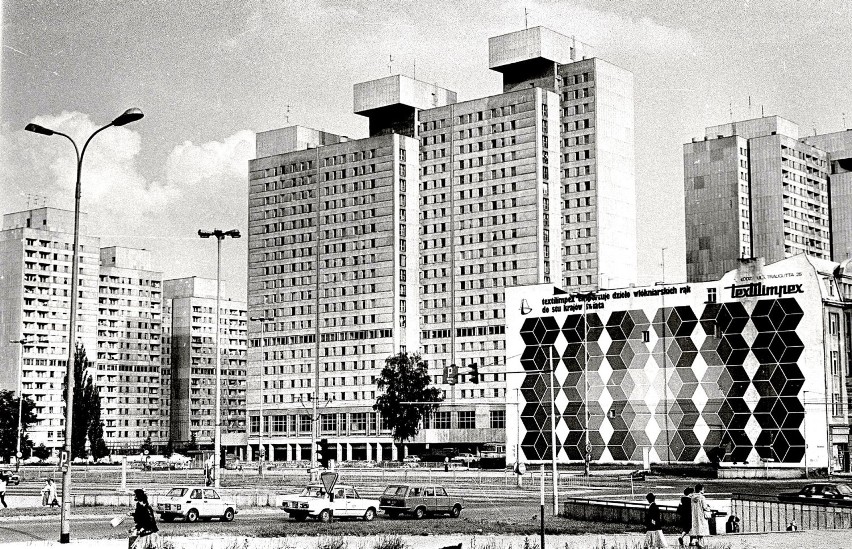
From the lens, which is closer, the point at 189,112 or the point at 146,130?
the point at 189,112

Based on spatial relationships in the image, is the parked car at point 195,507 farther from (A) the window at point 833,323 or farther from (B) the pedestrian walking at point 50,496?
(A) the window at point 833,323

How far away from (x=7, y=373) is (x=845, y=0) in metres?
167

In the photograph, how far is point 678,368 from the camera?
118 meters

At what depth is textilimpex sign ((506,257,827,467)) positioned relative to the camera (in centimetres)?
10962

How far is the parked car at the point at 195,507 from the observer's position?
45.9 m

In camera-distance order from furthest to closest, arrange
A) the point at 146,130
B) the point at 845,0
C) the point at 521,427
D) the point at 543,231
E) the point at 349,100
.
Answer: the point at 349,100
the point at 543,231
the point at 521,427
the point at 146,130
the point at 845,0

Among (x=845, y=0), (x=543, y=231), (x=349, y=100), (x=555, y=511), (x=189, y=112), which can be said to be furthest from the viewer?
(x=349, y=100)

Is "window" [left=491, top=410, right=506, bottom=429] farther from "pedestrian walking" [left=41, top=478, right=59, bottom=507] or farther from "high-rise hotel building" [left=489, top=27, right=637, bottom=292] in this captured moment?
"pedestrian walking" [left=41, top=478, right=59, bottom=507]

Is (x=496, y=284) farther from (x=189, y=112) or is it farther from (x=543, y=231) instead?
(x=189, y=112)

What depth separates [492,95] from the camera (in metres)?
183

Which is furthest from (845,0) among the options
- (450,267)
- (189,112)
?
(450,267)

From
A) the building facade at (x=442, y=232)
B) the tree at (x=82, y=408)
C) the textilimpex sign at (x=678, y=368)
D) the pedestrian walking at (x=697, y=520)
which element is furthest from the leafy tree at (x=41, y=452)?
the pedestrian walking at (x=697, y=520)

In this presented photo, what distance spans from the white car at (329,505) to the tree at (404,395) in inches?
3946

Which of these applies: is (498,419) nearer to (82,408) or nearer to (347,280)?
(347,280)
